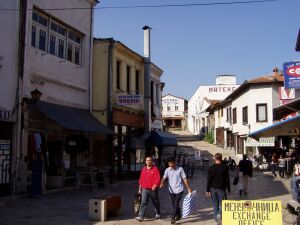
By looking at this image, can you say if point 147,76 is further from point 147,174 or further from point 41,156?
point 147,174

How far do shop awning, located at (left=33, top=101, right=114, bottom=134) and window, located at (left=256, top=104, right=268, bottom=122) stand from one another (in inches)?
839

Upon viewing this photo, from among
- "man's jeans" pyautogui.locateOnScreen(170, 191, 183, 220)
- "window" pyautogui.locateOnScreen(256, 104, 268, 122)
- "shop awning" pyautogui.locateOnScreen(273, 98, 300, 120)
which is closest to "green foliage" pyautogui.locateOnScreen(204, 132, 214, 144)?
"window" pyautogui.locateOnScreen(256, 104, 268, 122)

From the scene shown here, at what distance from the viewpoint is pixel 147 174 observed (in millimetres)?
11461

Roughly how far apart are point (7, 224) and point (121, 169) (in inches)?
526

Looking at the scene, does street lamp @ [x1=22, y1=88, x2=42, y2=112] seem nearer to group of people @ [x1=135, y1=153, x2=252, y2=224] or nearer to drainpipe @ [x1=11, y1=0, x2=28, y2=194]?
drainpipe @ [x1=11, y1=0, x2=28, y2=194]

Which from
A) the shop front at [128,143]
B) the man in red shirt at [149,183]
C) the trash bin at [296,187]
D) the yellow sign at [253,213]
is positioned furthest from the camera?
the shop front at [128,143]

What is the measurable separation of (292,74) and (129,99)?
7.77 meters

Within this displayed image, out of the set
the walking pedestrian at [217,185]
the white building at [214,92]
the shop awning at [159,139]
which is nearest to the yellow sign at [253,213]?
the walking pedestrian at [217,185]

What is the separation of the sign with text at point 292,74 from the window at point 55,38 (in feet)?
29.5

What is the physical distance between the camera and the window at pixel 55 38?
1689 centimetres

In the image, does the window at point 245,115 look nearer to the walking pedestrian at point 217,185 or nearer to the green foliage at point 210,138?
the green foliage at point 210,138

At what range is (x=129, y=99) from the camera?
21.7m

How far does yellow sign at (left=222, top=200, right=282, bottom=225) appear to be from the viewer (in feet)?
24.7

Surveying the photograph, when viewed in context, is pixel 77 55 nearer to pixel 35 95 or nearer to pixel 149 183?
pixel 35 95
